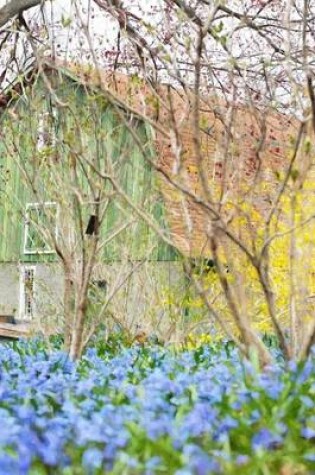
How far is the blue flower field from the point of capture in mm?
2539

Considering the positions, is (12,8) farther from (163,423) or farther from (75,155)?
(163,423)

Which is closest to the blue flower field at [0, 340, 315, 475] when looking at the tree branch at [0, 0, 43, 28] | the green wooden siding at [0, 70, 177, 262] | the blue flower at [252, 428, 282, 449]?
the blue flower at [252, 428, 282, 449]

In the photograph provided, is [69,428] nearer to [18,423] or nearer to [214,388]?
[18,423]

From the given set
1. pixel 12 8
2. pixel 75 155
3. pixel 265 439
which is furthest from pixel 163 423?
pixel 12 8

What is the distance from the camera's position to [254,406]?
3.20 m

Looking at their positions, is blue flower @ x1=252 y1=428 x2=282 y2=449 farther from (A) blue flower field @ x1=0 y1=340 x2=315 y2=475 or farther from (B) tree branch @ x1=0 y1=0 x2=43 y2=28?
(B) tree branch @ x1=0 y1=0 x2=43 y2=28

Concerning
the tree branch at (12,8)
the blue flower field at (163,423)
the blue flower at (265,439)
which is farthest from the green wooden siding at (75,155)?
the blue flower at (265,439)

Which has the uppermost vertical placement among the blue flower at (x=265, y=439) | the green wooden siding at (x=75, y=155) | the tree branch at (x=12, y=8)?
the tree branch at (x=12, y=8)

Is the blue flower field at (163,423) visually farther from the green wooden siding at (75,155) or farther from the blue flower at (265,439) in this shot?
the green wooden siding at (75,155)

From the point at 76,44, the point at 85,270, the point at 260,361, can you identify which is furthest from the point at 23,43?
the point at 260,361

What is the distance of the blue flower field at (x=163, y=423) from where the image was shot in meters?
2.54

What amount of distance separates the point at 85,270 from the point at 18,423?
2.82m

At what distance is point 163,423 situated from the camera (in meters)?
2.84

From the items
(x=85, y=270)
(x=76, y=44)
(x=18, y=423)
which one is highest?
(x=76, y=44)
